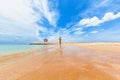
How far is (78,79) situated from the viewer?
4012mm

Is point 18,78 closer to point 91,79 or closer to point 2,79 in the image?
point 2,79

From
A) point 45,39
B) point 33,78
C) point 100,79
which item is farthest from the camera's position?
point 45,39

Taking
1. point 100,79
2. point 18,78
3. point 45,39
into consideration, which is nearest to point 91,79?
point 100,79

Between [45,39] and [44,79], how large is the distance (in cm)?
9080

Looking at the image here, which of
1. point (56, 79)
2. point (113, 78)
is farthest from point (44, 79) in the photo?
point (113, 78)

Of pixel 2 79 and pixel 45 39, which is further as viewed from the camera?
pixel 45 39

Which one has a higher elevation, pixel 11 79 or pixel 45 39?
pixel 45 39

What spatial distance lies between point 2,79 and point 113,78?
437 centimetres

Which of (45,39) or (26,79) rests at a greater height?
(45,39)

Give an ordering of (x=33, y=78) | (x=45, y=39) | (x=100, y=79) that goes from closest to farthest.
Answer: (x=100, y=79)
(x=33, y=78)
(x=45, y=39)

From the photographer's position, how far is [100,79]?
3.97 meters

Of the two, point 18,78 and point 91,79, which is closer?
point 91,79

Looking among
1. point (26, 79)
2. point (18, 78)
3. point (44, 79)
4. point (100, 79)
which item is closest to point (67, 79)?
point (44, 79)

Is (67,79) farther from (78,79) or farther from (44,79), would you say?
(44,79)
